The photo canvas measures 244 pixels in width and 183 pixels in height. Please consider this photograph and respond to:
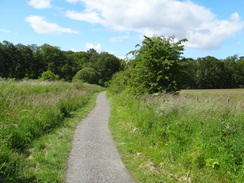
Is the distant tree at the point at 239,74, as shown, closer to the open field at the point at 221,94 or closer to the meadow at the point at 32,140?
the open field at the point at 221,94

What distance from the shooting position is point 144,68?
11891 millimetres

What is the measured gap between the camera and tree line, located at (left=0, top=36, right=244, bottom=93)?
11.7 metres

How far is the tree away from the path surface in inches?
198

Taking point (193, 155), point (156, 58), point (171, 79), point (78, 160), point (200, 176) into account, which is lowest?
point (78, 160)

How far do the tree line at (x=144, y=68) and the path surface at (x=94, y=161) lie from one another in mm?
5311

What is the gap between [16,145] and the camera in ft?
19.0

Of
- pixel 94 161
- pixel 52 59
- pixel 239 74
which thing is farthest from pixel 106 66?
pixel 94 161

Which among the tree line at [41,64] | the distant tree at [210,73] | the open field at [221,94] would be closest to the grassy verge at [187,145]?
the open field at [221,94]

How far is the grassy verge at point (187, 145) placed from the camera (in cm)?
431

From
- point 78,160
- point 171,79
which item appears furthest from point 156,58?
point 78,160

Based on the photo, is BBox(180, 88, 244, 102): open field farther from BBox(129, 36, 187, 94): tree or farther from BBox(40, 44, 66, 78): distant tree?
BBox(40, 44, 66, 78): distant tree

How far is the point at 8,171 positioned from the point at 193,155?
432 centimetres

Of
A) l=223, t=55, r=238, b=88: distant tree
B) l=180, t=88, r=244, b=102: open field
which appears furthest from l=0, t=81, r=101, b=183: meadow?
l=223, t=55, r=238, b=88: distant tree

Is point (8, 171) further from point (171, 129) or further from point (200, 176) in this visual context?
point (171, 129)
